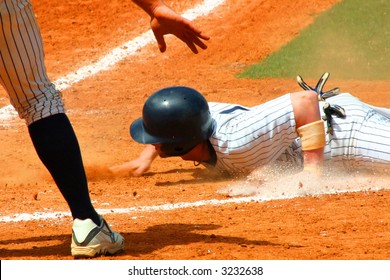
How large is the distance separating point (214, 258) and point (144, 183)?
2300 millimetres

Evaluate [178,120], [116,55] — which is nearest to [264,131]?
[178,120]

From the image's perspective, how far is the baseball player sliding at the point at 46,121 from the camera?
3705 millimetres

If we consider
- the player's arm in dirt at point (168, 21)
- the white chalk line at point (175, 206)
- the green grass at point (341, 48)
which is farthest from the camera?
the green grass at point (341, 48)

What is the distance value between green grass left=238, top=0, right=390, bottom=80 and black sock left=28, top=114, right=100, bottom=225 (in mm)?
5985

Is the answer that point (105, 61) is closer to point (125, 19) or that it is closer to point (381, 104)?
point (125, 19)

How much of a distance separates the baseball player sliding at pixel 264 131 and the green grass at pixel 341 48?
12.6 ft

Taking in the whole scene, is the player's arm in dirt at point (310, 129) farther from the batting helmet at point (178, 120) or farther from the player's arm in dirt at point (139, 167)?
the player's arm in dirt at point (139, 167)

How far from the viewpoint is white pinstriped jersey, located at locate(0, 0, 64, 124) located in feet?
12.0

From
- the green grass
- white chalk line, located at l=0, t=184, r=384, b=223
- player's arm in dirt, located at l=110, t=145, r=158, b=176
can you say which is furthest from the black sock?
the green grass

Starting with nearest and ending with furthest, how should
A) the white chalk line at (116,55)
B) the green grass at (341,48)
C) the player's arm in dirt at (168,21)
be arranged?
the player's arm in dirt at (168,21) < the green grass at (341,48) < the white chalk line at (116,55)

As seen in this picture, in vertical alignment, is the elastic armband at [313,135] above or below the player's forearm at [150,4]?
below

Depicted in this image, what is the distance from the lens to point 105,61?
10539 mm

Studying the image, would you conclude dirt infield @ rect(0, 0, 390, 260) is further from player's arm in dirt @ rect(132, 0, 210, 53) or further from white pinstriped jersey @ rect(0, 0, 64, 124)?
player's arm in dirt @ rect(132, 0, 210, 53)

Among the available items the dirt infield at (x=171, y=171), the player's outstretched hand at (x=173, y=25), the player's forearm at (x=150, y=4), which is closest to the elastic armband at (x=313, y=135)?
the dirt infield at (x=171, y=171)
